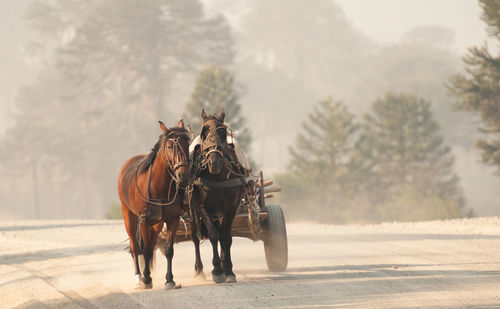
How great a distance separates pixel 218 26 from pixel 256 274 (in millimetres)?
48062

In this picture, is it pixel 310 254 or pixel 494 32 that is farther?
pixel 494 32

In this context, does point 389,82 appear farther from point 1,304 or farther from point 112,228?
point 1,304

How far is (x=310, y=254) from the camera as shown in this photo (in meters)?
12.8

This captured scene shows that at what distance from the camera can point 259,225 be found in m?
9.55

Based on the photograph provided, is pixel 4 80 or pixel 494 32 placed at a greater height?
pixel 4 80

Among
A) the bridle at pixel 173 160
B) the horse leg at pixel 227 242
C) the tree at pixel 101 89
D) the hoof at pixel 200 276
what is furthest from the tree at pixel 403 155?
the bridle at pixel 173 160

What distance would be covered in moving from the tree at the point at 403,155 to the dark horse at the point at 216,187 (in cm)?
2944

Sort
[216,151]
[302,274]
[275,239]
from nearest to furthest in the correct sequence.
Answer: [216,151], [275,239], [302,274]

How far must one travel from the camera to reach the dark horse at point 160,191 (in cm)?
809

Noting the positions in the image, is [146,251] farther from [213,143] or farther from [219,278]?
[213,143]

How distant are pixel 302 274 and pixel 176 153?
3308 millimetres

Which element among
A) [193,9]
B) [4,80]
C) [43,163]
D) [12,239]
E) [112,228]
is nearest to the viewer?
[12,239]

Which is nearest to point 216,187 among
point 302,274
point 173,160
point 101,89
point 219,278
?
point 173,160

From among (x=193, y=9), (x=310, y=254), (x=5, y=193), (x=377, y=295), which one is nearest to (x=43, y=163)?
(x=5, y=193)
